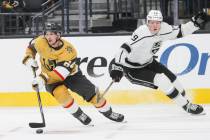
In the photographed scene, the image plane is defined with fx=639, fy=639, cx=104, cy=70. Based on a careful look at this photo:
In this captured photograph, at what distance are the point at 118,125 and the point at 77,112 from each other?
0.43 meters

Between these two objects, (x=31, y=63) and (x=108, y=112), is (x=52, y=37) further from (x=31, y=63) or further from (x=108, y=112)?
(x=108, y=112)

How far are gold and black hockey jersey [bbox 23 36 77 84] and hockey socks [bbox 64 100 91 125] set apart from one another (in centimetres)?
27

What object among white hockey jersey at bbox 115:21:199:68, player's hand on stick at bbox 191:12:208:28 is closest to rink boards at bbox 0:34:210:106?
white hockey jersey at bbox 115:21:199:68

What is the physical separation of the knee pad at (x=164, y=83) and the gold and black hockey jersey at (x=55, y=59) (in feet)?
3.03

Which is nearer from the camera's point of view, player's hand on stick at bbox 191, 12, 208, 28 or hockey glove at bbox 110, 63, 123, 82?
hockey glove at bbox 110, 63, 123, 82

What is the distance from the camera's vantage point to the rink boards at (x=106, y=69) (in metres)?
7.67

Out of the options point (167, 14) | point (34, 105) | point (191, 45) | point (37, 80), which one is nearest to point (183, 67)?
point (191, 45)

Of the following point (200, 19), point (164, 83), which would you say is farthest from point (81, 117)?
point (200, 19)

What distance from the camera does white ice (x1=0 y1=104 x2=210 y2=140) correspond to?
215 inches

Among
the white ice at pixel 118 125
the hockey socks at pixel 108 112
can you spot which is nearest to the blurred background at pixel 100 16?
the white ice at pixel 118 125

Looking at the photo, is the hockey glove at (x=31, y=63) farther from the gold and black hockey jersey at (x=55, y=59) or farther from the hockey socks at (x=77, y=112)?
the hockey socks at (x=77, y=112)

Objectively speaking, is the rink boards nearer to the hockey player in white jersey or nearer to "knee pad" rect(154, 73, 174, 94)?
the hockey player in white jersey

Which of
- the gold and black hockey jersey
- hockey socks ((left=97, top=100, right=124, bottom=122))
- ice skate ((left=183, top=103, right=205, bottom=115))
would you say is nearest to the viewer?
the gold and black hockey jersey

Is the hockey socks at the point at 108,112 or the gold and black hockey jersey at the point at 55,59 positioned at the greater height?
the gold and black hockey jersey at the point at 55,59
